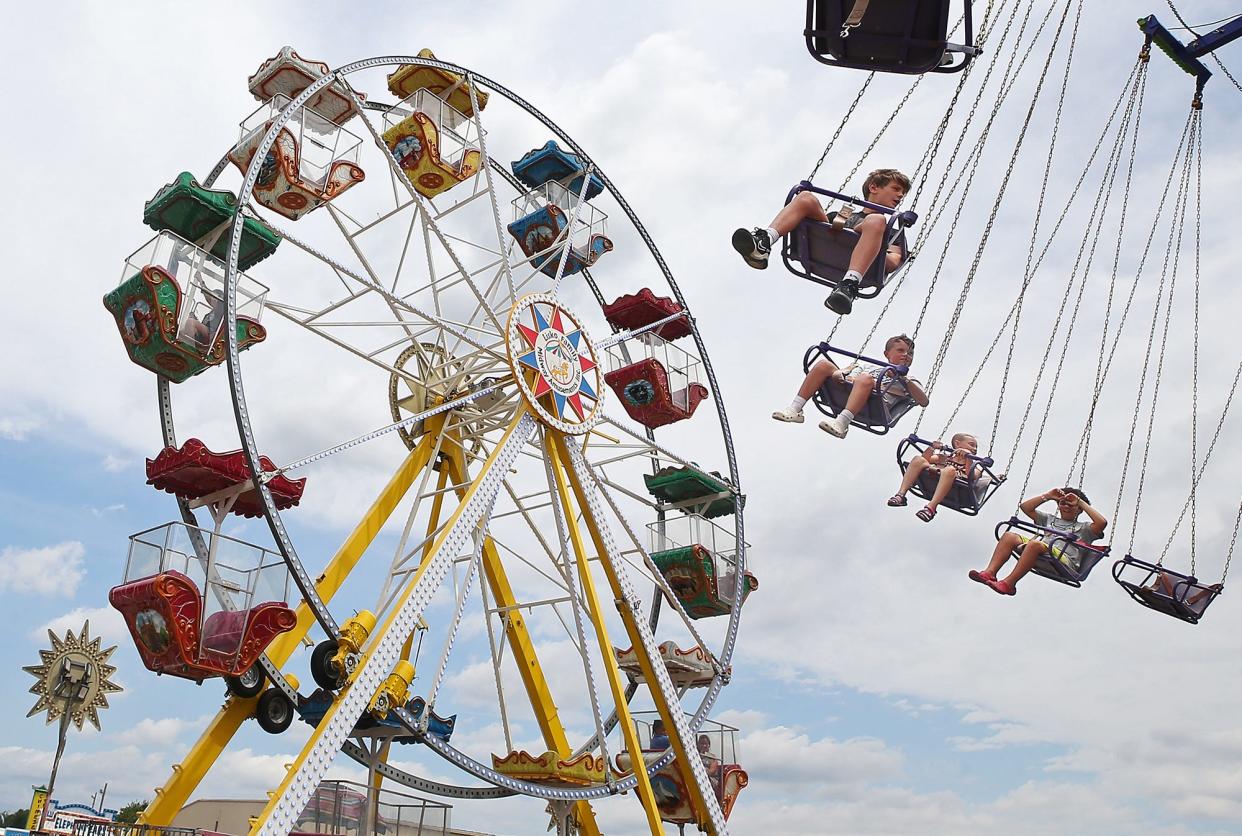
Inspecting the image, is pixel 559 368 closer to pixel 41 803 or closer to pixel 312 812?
pixel 312 812

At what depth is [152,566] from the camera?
1177 cm

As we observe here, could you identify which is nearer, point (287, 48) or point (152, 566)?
point (152, 566)

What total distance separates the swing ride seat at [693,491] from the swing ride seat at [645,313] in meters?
2.26

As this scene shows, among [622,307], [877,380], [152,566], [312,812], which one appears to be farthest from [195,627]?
[622,307]

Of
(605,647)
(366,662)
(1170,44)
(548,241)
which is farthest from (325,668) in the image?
(1170,44)

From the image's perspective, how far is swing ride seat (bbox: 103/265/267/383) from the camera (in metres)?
13.6

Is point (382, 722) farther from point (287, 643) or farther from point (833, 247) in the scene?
point (833, 247)

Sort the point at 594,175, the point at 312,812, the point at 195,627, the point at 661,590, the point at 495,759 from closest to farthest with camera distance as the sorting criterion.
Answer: the point at 195,627 → the point at 312,812 → the point at 495,759 → the point at 661,590 → the point at 594,175

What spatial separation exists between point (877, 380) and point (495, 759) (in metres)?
6.62

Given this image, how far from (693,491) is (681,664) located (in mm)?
3032

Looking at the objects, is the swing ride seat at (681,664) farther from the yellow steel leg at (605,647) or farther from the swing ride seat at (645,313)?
the swing ride seat at (645,313)

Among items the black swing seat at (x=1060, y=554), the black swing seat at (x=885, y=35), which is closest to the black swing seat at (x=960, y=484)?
the black swing seat at (x=1060, y=554)

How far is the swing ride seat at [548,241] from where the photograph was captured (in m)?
18.4

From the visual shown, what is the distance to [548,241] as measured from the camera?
18484 mm
